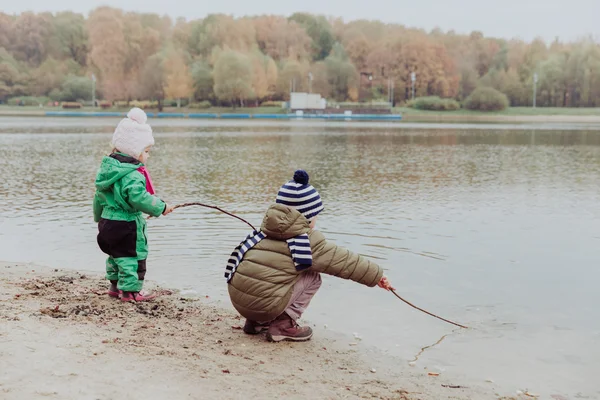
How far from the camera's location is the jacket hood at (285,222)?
5117 millimetres

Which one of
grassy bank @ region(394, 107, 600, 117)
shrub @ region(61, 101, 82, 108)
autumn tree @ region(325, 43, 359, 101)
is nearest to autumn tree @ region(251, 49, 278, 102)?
autumn tree @ region(325, 43, 359, 101)

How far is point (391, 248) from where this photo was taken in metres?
9.88

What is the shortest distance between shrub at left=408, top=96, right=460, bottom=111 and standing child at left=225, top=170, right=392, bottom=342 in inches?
3626

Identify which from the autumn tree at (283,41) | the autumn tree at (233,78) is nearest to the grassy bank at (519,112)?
the autumn tree at (233,78)

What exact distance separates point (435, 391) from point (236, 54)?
97.9m

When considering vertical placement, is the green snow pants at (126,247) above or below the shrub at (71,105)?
below

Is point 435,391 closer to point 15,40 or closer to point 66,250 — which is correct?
point 66,250

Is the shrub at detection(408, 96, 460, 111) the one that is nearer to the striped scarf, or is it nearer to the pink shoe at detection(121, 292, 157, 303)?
the pink shoe at detection(121, 292, 157, 303)

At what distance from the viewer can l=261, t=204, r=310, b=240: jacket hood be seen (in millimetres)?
5117

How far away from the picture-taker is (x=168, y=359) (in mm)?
4676

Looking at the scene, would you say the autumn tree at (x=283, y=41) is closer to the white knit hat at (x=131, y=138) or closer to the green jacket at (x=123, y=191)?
the white knit hat at (x=131, y=138)

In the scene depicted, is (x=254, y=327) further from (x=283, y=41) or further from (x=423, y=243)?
(x=283, y=41)

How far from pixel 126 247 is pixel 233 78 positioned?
9282 centimetres

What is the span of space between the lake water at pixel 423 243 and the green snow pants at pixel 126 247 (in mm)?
1139
